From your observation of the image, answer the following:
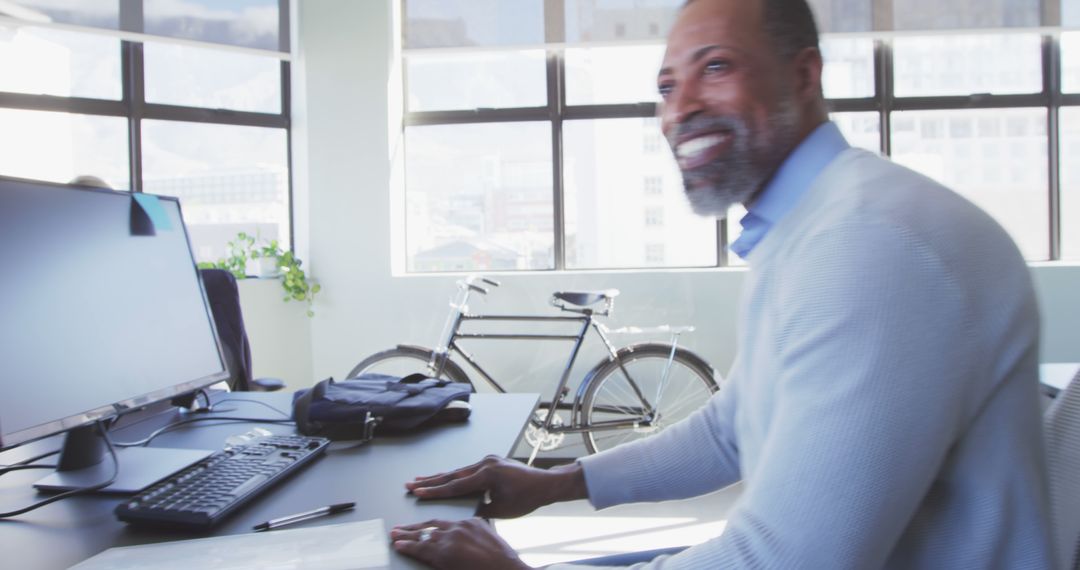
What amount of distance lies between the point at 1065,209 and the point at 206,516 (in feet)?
15.3

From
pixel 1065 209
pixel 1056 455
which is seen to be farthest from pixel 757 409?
pixel 1065 209

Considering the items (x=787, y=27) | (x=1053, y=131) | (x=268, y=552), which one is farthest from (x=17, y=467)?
(x=1053, y=131)

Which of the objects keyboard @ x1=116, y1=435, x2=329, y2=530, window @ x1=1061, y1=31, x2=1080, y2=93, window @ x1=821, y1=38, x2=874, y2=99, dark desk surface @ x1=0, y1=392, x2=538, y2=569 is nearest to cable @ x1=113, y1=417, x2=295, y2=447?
dark desk surface @ x1=0, y1=392, x2=538, y2=569

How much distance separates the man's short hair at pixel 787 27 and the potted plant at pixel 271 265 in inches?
126

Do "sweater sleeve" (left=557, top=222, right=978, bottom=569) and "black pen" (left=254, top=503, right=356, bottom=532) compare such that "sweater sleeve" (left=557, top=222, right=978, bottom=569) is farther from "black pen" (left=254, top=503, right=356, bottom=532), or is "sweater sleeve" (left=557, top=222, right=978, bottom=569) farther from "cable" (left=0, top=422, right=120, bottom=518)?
"cable" (left=0, top=422, right=120, bottom=518)

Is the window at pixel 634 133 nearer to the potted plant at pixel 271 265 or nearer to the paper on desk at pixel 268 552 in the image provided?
the potted plant at pixel 271 265

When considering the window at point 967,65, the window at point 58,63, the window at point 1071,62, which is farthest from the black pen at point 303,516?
the window at point 1071,62

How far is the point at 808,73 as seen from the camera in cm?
91

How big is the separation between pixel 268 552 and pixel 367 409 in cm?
51

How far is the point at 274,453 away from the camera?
106cm

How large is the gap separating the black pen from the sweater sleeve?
0.46 meters

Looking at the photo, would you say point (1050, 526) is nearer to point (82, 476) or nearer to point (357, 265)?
point (82, 476)

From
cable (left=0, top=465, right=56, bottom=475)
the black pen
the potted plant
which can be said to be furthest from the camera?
the potted plant

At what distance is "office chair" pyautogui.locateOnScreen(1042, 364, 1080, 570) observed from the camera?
27.4 inches
